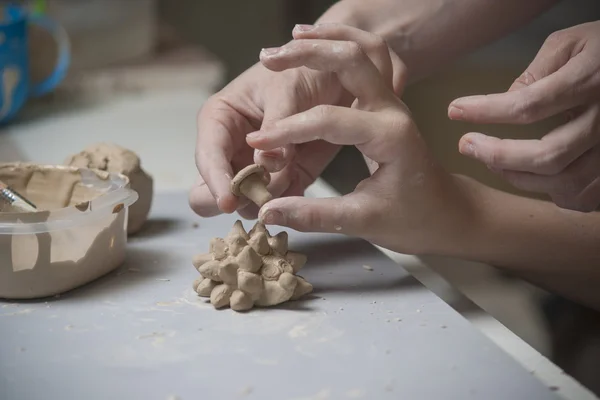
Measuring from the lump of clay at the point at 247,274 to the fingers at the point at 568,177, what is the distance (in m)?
0.25

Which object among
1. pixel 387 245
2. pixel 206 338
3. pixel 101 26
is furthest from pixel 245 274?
pixel 101 26

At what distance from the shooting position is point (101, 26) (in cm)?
205

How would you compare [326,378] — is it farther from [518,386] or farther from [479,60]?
[479,60]

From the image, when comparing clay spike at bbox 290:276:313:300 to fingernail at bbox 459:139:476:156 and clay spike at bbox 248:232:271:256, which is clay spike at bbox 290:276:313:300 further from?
fingernail at bbox 459:139:476:156

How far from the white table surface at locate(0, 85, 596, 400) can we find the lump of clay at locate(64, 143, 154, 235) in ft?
0.65

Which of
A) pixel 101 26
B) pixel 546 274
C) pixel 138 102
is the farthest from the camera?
pixel 101 26

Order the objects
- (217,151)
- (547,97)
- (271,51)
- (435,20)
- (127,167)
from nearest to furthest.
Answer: (547,97)
(271,51)
(217,151)
(127,167)
(435,20)

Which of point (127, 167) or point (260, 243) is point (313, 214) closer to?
point (260, 243)

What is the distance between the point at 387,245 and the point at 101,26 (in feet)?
4.74

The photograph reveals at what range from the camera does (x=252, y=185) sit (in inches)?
33.2

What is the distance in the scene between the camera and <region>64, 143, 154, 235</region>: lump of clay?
1.01 meters

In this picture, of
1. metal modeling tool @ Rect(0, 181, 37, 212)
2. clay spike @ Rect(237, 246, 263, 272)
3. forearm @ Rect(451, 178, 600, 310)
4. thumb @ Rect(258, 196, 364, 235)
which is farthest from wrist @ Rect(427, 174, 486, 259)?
metal modeling tool @ Rect(0, 181, 37, 212)

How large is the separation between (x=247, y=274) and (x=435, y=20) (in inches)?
22.7

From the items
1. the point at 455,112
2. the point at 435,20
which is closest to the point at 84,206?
the point at 455,112
